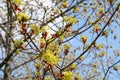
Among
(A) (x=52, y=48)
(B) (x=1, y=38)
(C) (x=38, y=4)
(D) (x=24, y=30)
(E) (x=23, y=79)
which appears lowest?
(D) (x=24, y=30)

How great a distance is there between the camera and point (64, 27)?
13.9 ft

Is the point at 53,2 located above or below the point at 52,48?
above

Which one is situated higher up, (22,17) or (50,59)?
(22,17)

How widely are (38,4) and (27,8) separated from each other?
0.28m

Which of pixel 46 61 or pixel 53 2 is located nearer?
pixel 46 61

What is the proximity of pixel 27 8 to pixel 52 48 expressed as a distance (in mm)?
3643

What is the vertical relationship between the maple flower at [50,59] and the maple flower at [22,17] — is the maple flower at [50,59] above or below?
below

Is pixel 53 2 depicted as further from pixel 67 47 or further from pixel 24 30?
pixel 24 30

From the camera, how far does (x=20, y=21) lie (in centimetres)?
337

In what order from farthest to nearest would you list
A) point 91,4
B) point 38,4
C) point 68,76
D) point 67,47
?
point 38,4 → point 91,4 → point 67,47 → point 68,76

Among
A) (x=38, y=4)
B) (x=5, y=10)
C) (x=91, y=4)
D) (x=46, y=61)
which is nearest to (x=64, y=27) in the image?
(x=46, y=61)

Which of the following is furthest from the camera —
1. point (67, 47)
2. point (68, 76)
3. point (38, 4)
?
point (38, 4)

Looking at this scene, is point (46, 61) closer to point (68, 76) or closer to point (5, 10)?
point (68, 76)

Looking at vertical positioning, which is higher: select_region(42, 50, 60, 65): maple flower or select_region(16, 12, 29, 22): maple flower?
select_region(16, 12, 29, 22): maple flower
